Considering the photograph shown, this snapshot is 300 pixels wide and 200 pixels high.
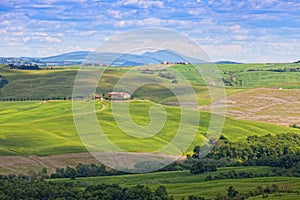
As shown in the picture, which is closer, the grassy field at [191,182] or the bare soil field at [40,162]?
the grassy field at [191,182]

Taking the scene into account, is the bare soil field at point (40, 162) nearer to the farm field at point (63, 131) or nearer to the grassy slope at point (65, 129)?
the farm field at point (63, 131)

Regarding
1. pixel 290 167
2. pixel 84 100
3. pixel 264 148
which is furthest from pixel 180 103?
pixel 290 167

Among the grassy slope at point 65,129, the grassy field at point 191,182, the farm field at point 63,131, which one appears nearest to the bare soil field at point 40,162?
the farm field at point 63,131

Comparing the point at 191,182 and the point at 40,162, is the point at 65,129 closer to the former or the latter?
the point at 40,162

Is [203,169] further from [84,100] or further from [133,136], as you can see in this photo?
[84,100]

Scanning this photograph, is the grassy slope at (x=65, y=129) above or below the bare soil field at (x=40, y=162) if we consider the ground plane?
above

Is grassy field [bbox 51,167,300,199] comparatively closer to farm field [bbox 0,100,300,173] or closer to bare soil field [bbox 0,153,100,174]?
bare soil field [bbox 0,153,100,174]
